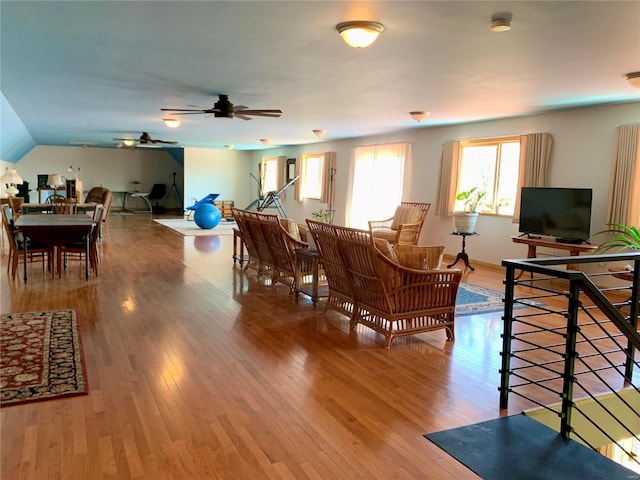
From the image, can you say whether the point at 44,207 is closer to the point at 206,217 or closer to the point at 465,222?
the point at 206,217

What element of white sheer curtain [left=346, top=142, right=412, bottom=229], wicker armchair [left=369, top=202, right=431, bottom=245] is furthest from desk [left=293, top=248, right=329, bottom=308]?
white sheer curtain [left=346, top=142, right=412, bottom=229]

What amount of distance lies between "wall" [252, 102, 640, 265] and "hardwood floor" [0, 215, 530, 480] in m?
2.59

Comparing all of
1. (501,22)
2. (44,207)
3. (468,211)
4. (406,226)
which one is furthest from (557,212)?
(44,207)

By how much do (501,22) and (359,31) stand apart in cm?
85

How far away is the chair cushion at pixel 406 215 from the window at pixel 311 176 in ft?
14.2

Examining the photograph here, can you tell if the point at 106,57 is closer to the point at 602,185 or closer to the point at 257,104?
the point at 257,104

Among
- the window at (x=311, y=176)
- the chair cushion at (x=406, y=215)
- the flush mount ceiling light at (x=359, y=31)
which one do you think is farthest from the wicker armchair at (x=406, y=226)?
the flush mount ceiling light at (x=359, y=31)

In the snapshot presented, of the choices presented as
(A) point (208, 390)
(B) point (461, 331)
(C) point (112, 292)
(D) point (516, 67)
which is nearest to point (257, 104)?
(C) point (112, 292)

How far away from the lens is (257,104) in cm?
632

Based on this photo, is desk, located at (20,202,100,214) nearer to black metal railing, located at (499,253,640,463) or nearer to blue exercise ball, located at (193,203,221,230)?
blue exercise ball, located at (193,203,221,230)

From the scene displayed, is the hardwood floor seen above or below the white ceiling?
below

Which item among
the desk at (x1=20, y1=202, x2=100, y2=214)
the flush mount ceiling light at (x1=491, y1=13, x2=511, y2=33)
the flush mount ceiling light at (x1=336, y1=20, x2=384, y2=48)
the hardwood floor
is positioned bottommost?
the hardwood floor

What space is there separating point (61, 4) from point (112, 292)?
10.2 ft

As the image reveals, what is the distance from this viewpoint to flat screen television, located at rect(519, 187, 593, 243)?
5.82 metres
